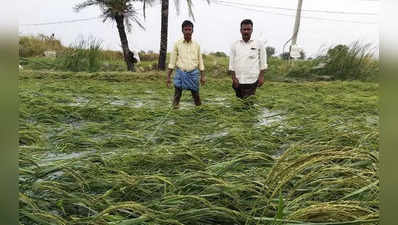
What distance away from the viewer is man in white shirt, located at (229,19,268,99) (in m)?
3.83

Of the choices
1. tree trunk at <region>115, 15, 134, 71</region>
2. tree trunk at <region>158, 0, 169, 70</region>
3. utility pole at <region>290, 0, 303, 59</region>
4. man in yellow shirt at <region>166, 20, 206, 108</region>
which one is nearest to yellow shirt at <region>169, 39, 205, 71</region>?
man in yellow shirt at <region>166, 20, 206, 108</region>

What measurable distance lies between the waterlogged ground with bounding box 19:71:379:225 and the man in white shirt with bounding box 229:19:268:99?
1.32ft

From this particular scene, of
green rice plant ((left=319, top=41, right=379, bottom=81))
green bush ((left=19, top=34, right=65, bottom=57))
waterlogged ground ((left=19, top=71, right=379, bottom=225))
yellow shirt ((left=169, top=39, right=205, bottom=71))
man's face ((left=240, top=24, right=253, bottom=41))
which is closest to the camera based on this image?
waterlogged ground ((left=19, top=71, right=379, bottom=225))

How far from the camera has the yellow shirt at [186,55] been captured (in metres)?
3.98

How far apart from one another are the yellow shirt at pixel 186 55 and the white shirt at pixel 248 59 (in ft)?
1.30

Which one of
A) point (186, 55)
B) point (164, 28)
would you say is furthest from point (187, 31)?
point (164, 28)

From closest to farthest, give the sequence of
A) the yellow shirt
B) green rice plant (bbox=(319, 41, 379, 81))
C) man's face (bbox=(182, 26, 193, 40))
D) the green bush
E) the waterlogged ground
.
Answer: the waterlogged ground, man's face (bbox=(182, 26, 193, 40)), the yellow shirt, green rice plant (bbox=(319, 41, 379, 81)), the green bush

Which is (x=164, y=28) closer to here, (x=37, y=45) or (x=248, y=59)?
(x=37, y=45)

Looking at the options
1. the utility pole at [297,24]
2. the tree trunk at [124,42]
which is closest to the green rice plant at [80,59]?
the tree trunk at [124,42]

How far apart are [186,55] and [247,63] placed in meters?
0.64

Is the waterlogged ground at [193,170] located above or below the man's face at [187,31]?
below

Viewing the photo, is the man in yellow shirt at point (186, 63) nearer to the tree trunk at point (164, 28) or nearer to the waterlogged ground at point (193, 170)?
the waterlogged ground at point (193, 170)

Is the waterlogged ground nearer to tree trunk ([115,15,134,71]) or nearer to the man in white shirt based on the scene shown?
the man in white shirt

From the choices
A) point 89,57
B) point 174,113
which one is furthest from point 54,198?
point 89,57
